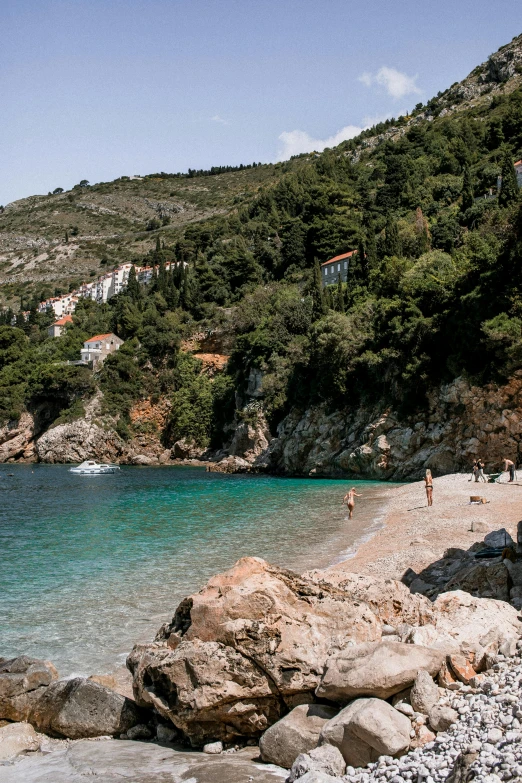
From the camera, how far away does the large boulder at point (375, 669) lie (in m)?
6.30

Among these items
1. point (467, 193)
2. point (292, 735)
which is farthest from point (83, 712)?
point (467, 193)

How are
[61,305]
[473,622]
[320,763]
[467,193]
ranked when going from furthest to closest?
[61,305]
[467,193]
[473,622]
[320,763]

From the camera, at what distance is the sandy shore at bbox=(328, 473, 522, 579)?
14.6m

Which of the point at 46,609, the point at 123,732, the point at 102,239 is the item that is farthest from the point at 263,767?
the point at 102,239

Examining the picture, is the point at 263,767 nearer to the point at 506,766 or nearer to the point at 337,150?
the point at 506,766

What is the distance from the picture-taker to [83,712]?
7648 mm

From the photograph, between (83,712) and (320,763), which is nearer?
(320,763)

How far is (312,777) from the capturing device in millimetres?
5402

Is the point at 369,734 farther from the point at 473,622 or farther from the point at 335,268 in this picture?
the point at 335,268

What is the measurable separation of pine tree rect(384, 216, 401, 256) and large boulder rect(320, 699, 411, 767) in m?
53.8

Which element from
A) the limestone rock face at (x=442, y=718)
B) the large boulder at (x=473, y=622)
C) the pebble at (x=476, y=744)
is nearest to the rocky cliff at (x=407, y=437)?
the large boulder at (x=473, y=622)

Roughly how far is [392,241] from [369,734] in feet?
183

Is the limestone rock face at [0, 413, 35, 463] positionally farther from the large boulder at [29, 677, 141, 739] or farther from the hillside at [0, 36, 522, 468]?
the large boulder at [29, 677, 141, 739]

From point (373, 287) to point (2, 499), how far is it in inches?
1398
